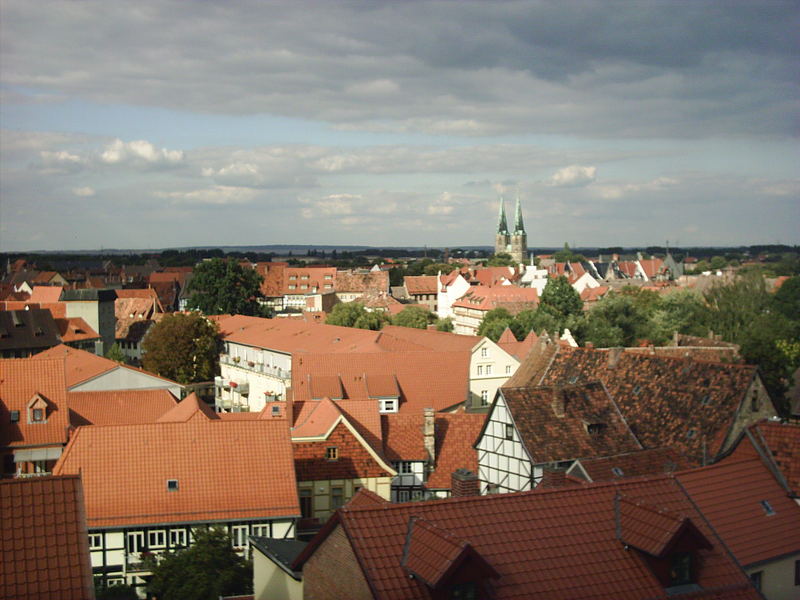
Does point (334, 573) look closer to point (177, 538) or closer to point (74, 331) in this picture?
point (177, 538)

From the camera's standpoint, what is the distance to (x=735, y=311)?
280 ft

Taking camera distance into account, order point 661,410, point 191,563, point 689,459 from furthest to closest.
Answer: point 661,410
point 689,459
point 191,563

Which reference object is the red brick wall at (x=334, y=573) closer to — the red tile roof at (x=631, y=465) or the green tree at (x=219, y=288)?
the red tile roof at (x=631, y=465)

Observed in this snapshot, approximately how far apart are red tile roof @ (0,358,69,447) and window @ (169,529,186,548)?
46.7 feet

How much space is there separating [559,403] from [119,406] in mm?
26538

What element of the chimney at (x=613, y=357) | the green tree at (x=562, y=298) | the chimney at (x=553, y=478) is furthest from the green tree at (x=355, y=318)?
the chimney at (x=553, y=478)

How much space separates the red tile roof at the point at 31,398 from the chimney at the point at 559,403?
23605 millimetres

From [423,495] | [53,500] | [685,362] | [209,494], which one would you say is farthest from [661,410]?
[53,500]

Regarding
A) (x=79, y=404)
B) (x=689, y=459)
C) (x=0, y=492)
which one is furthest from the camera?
(x=79, y=404)

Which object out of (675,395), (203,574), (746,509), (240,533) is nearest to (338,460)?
(240,533)

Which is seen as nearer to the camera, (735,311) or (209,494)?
(209,494)

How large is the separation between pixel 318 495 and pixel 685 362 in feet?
57.2

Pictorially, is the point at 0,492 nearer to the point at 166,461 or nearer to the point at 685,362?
the point at 166,461

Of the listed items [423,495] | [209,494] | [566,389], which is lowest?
[423,495]
